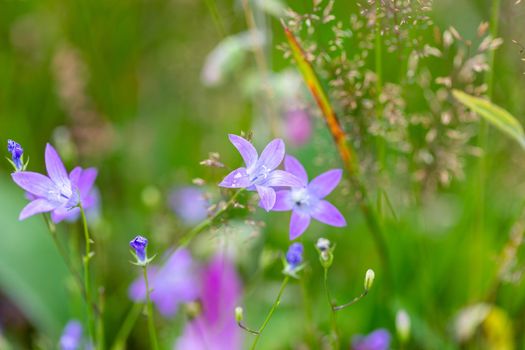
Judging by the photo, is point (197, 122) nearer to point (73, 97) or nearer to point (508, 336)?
point (73, 97)

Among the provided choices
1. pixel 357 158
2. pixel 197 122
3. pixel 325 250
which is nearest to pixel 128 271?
pixel 197 122

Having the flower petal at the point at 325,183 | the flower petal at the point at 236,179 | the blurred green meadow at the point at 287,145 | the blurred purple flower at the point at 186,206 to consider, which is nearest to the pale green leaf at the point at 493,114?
the blurred green meadow at the point at 287,145

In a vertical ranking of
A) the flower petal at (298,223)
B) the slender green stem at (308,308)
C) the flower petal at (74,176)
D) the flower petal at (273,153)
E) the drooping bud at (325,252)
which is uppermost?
the flower petal at (74,176)

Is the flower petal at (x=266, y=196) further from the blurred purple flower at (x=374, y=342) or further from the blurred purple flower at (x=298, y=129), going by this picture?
the blurred purple flower at (x=298, y=129)

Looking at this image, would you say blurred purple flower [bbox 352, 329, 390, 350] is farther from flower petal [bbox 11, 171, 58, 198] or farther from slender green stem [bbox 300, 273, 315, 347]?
flower petal [bbox 11, 171, 58, 198]

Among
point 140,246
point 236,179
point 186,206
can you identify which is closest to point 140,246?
point 140,246

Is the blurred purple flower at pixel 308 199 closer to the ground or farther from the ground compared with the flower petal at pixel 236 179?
closer to the ground

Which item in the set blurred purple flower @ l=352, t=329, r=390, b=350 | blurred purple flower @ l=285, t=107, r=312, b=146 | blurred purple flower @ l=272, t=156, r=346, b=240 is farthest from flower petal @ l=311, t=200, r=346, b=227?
blurred purple flower @ l=285, t=107, r=312, b=146
